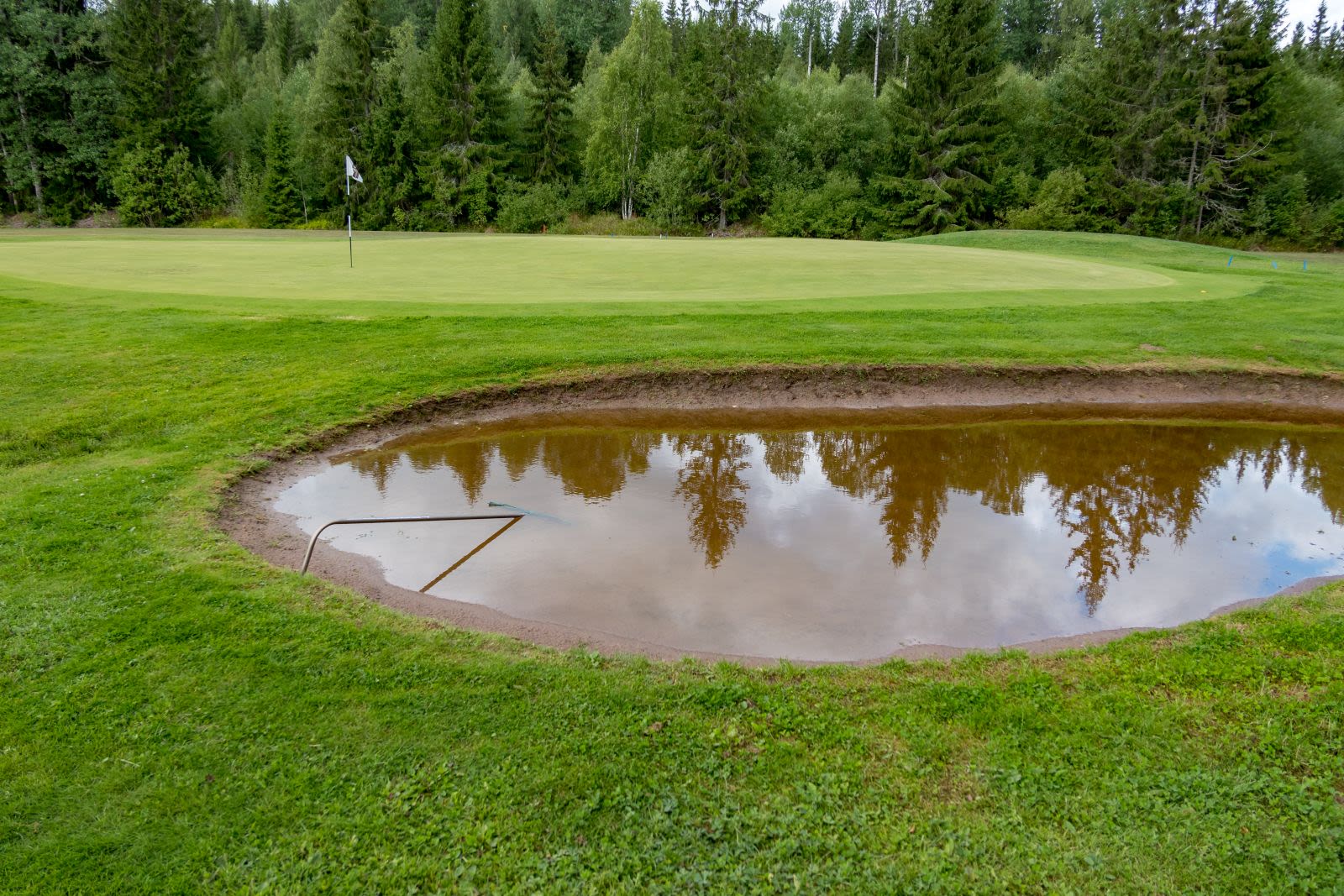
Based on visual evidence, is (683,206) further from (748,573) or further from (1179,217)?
(748,573)

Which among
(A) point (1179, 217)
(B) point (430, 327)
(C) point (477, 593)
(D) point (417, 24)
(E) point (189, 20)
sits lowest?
(C) point (477, 593)

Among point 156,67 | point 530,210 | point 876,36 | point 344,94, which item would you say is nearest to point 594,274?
point 530,210

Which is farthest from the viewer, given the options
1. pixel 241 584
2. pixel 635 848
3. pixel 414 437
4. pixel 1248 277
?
pixel 1248 277

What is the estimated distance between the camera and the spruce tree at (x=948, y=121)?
51.0 metres

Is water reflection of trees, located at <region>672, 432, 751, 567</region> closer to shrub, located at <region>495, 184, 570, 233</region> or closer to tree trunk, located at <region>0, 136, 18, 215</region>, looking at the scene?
shrub, located at <region>495, 184, 570, 233</region>

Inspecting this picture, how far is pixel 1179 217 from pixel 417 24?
228 feet

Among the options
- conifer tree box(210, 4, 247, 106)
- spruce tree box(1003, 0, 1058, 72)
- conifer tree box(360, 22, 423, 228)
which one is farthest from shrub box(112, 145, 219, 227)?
spruce tree box(1003, 0, 1058, 72)

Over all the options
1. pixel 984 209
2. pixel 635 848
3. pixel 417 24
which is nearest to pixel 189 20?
pixel 417 24

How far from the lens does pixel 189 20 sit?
2172 inches

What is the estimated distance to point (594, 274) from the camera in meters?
21.5

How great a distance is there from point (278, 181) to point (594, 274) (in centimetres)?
4195

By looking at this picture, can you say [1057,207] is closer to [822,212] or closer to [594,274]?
[822,212]

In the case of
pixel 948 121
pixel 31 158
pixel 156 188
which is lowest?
pixel 156 188

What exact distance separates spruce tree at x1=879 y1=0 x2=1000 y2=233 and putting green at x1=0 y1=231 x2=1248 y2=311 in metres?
24.8
